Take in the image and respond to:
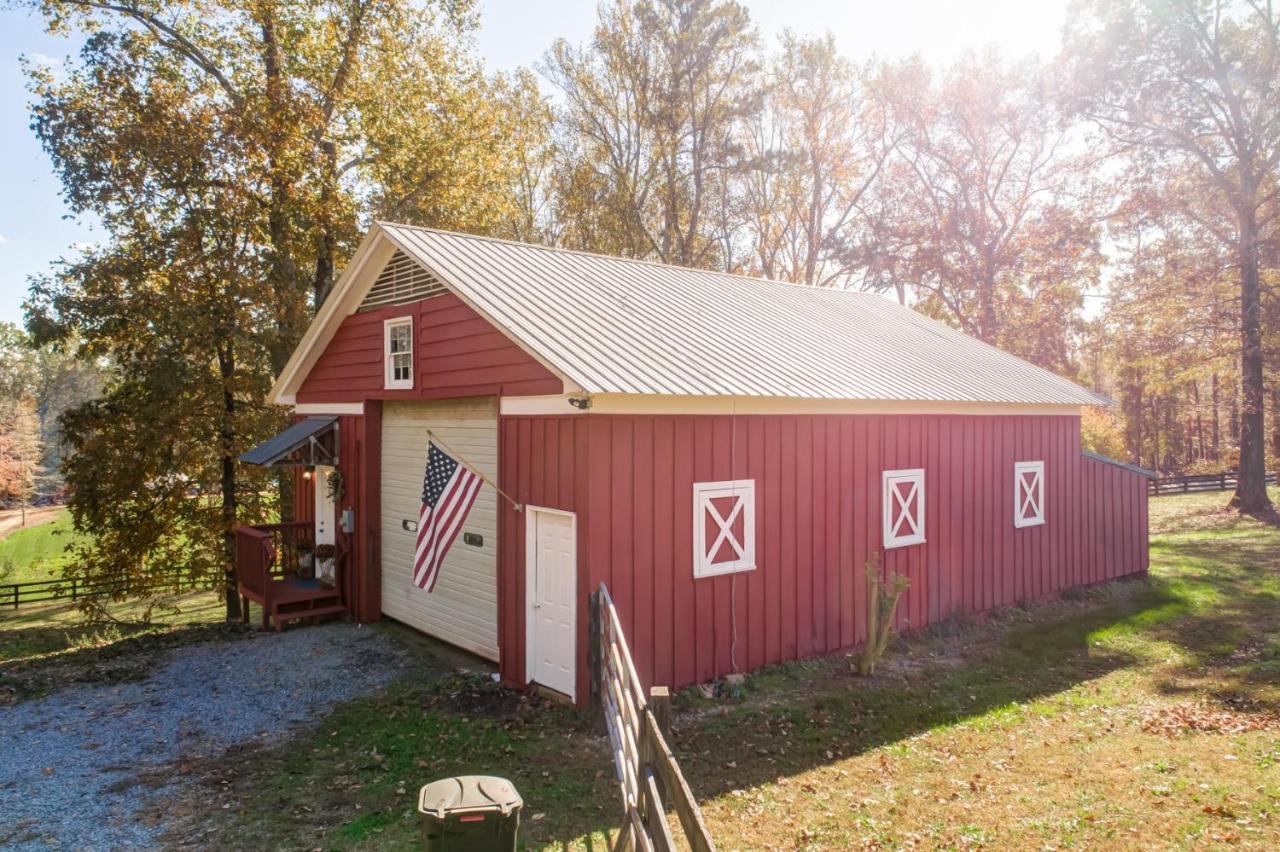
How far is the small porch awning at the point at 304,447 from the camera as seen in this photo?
12781mm

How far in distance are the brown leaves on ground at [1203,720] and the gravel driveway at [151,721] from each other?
8.76m

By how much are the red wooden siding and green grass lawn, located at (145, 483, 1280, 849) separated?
11.9ft

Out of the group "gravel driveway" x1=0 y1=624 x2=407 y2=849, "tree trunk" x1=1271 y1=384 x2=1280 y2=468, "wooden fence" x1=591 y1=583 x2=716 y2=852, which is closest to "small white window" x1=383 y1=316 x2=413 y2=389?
"gravel driveway" x1=0 y1=624 x2=407 y2=849

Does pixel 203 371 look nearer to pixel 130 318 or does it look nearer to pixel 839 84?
pixel 130 318

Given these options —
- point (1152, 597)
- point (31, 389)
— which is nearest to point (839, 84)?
point (1152, 597)

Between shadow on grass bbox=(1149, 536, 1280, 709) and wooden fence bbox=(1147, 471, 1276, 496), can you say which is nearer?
shadow on grass bbox=(1149, 536, 1280, 709)

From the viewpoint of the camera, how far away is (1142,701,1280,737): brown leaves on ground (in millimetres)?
8375

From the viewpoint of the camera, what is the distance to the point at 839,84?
29.6 m

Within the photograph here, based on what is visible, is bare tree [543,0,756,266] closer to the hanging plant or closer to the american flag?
the hanging plant

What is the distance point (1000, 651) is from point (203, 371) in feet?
52.8

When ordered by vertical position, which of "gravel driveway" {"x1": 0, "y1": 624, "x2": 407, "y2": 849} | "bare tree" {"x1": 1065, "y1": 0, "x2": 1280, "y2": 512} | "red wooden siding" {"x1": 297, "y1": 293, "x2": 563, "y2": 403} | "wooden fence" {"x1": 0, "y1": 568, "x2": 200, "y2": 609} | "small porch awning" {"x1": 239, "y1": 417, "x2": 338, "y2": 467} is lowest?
"wooden fence" {"x1": 0, "y1": 568, "x2": 200, "y2": 609}

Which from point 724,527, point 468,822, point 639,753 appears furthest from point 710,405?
point 468,822

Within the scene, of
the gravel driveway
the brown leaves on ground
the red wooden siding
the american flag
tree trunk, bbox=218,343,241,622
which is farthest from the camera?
tree trunk, bbox=218,343,241,622

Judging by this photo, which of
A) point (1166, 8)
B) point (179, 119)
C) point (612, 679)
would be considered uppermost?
point (1166, 8)
